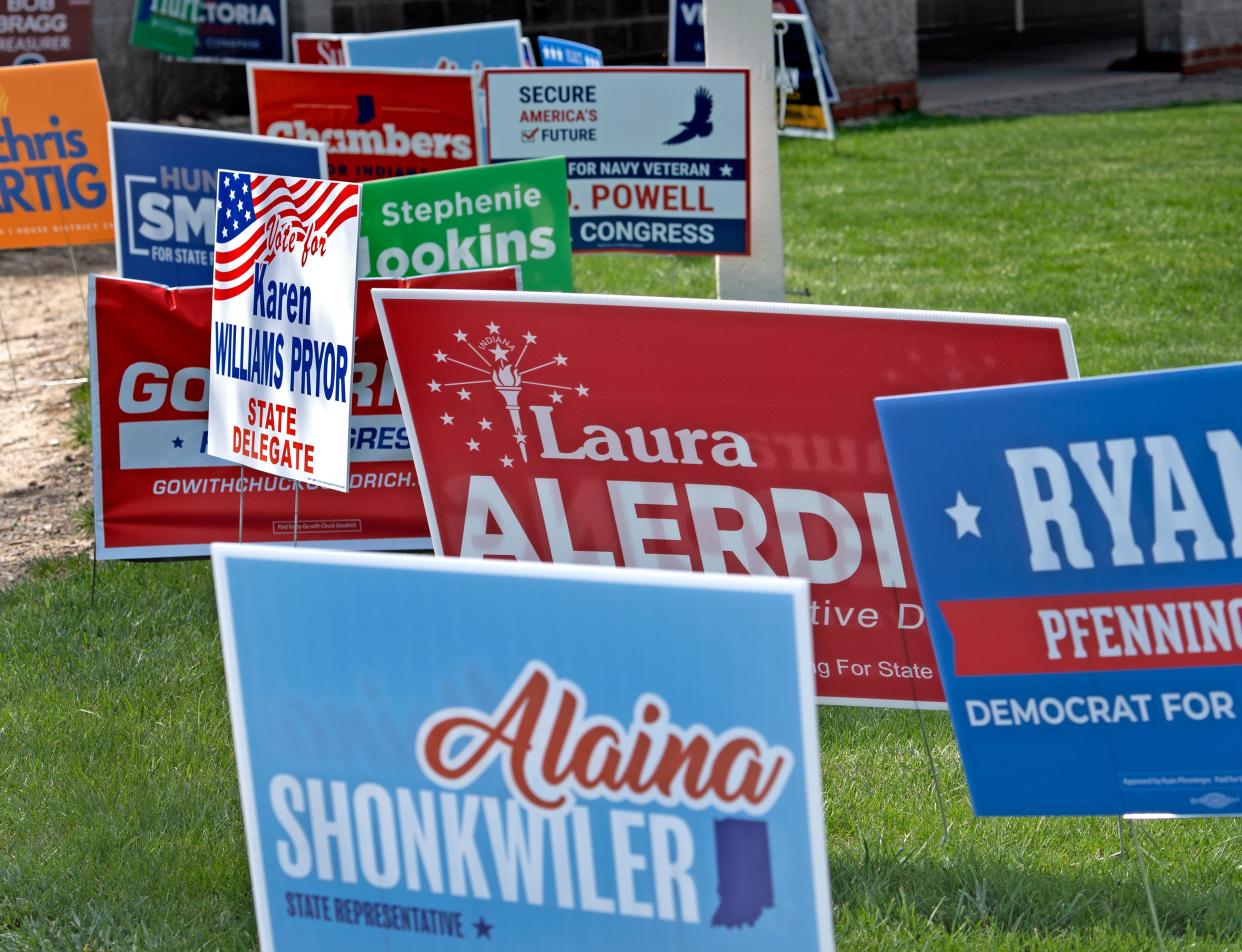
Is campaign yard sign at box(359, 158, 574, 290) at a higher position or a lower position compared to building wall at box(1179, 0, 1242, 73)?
higher

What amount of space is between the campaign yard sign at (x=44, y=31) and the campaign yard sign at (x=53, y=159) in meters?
9.20

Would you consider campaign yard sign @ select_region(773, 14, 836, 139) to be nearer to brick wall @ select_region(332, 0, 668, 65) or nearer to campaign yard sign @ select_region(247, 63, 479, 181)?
brick wall @ select_region(332, 0, 668, 65)

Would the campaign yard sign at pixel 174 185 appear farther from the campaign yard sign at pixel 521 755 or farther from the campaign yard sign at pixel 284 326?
the campaign yard sign at pixel 521 755

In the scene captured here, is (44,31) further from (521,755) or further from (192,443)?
(521,755)

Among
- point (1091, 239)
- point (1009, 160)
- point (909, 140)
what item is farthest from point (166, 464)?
point (909, 140)

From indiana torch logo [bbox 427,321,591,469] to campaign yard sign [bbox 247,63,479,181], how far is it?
195 inches

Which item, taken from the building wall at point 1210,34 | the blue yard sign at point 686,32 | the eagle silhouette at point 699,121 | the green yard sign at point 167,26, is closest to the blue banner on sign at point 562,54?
the blue yard sign at point 686,32

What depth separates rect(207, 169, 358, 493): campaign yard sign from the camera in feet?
15.3

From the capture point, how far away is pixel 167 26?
17.6 m

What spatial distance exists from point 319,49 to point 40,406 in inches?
194

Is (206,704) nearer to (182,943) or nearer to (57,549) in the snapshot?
(182,943)

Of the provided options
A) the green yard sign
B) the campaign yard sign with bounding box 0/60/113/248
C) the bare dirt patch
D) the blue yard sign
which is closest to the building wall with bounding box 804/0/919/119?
the blue yard sign

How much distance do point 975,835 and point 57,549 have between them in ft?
13.4

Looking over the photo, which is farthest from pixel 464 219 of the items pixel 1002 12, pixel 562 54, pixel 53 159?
pixel 1002 12
